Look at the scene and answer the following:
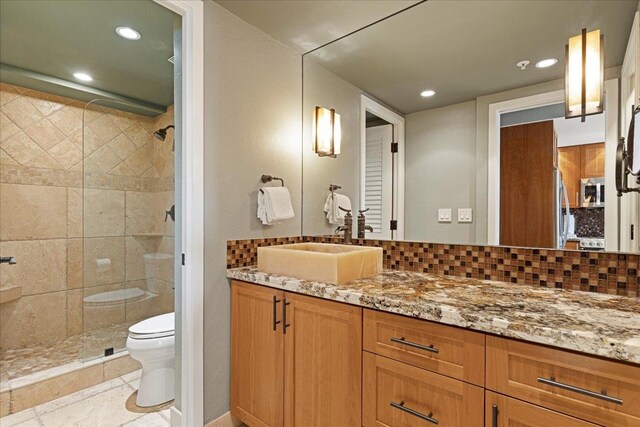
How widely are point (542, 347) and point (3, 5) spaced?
296 centimetres

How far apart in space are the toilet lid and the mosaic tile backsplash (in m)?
0.73

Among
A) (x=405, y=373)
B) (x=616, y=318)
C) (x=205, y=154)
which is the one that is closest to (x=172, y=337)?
(x=205, y=154)

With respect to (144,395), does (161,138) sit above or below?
above

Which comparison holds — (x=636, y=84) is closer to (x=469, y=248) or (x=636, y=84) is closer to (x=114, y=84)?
(x=469, y=248)

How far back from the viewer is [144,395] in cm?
193

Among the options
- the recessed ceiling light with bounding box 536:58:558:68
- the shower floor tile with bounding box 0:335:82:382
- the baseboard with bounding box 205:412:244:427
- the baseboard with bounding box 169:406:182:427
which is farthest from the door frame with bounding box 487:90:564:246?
the shower floor tile with bounding box 0:335:82:382

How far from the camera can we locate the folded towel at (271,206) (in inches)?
71.3

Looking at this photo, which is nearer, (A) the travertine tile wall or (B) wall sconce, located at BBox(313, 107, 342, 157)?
(B) wall sconce, located at BBox(313, 107, 342, 157)

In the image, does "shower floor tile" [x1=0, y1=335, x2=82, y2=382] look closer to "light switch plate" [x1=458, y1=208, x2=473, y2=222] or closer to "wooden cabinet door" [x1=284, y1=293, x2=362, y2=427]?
"wooden cabinet door" [x1=284, y1=293, x2=362, y2=427]

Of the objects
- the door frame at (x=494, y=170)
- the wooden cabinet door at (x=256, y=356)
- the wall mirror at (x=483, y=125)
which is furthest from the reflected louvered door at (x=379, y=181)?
the wooden cabinet door at (x=256, y=356)

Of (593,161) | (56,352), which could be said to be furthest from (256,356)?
(56,352)

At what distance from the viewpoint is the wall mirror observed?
1169mm

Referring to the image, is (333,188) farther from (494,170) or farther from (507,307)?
(507,307)

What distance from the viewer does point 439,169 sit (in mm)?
1579
